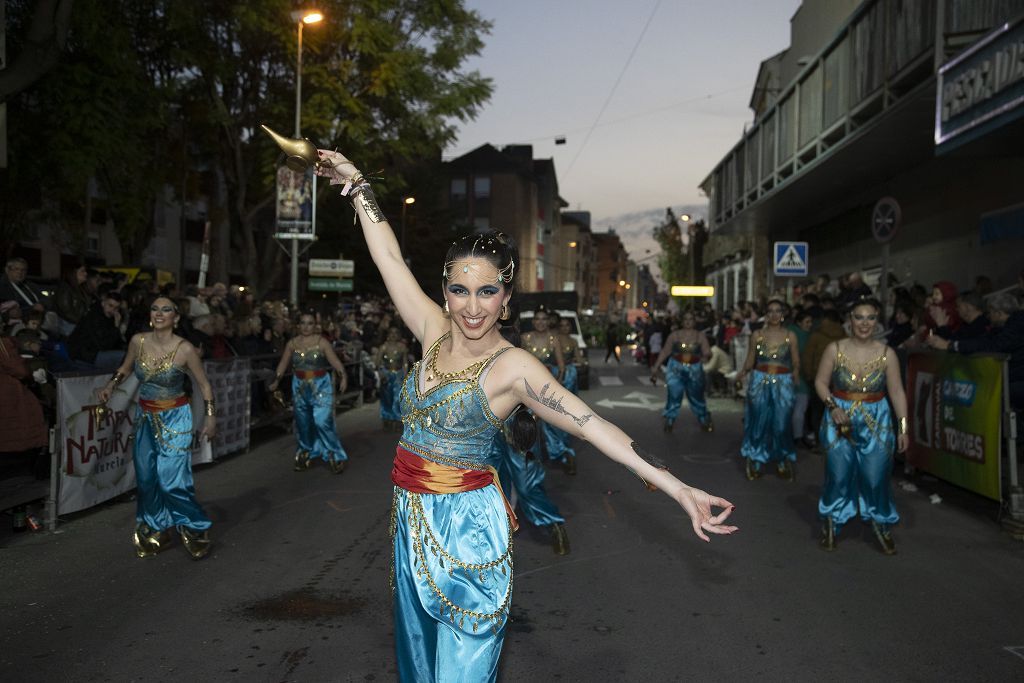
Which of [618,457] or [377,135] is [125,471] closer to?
[618,457]

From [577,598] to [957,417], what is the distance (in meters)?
5.37

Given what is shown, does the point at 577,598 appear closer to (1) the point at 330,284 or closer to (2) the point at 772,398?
(2) the point at 772,398

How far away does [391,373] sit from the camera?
15273 mm

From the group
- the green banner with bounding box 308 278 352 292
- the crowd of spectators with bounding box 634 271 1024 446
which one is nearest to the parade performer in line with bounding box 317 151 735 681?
the crowd of spectators with bounding box 634 271 1024 446

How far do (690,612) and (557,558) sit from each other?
5.15ft

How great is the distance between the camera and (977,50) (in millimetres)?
10461

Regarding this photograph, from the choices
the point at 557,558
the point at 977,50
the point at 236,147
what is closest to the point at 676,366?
the point at 977,50

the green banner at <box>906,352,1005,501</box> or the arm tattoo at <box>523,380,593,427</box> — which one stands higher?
the arm tattoo at <box>523,380,593,427</box>

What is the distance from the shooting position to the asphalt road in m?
4.71

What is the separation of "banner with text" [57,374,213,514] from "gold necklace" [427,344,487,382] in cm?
472

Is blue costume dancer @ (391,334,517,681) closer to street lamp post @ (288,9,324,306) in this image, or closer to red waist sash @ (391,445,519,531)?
red waist sash @ (391,445,519,531)

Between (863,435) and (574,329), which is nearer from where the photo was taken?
(863,435)

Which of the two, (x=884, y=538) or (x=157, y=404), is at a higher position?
(x=157, y=404)

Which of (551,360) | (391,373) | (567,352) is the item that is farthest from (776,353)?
(391,373)
